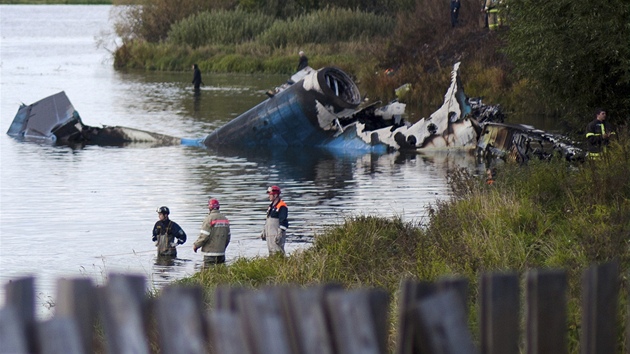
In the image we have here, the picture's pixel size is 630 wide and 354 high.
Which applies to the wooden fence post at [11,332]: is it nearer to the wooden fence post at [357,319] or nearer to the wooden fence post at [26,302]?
the wooden fence post at [26,302]

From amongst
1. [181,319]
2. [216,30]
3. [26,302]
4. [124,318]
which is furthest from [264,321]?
[216,30]

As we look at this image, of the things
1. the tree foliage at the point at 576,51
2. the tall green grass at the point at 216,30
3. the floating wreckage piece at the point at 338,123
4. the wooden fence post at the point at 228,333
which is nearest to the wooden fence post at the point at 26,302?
the wooden fence post at the point at 228,333

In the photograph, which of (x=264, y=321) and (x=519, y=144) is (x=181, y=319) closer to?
(x=264, y=321)

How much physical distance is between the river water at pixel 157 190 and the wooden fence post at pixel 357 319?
5678mm

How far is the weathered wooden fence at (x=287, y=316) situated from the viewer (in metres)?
3.85

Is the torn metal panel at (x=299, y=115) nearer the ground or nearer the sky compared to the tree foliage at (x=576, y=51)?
nearer the ground

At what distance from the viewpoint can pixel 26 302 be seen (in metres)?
3.90

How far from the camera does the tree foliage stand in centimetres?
2362

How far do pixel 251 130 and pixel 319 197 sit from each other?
36.3 ft

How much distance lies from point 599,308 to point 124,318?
181 cm

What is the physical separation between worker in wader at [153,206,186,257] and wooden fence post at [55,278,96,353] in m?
13.9

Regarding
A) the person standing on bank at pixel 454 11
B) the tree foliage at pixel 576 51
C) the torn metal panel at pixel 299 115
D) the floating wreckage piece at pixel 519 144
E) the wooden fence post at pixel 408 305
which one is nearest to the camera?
the wooden fence post at pixel 408 305

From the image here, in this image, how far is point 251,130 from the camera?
37.1 m

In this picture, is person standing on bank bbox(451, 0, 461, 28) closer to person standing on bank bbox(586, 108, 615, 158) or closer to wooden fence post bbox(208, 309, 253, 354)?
person standing on bank bbox(586, 108, 615, 158)
